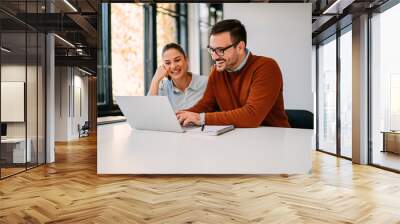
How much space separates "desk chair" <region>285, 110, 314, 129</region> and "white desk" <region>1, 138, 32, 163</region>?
13.0ft

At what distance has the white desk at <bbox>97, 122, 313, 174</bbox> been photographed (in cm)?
466

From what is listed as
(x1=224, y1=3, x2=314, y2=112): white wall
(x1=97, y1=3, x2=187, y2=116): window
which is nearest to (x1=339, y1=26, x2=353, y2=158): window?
(x1=224, y1=3, x2=314, y2=112): white wall

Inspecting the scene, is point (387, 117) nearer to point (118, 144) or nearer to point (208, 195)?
point (208, 195)

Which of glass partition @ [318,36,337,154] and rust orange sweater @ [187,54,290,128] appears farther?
glass partition @ [318,36,337,154]

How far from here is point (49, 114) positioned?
23.5ft

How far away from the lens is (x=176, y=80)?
502cm

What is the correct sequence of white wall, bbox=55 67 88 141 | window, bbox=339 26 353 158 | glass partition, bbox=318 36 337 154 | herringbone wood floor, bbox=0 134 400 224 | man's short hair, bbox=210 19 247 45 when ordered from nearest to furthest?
herringbone wood floor, bbox=0 134 400 224 < man's short hair, bbox=210 19 247 45 < window, bbox=339 26 353 158 < glass partition, bbox=318 36 337 154 < white wall, bbox=55 67 88 141

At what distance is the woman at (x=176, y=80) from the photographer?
4.99m

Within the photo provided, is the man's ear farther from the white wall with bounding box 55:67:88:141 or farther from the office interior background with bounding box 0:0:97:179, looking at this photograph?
the white wall with bounding box 55:67:88:141

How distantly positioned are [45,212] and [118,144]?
54.4 inches

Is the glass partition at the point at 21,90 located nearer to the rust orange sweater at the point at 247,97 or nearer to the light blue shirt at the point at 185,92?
the light blue shirt at the point at 185,92

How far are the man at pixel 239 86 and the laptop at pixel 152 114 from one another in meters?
0.30

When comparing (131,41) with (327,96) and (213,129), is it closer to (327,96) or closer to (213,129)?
(213,129)

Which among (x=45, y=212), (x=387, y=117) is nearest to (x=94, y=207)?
(x=45, y=212)
